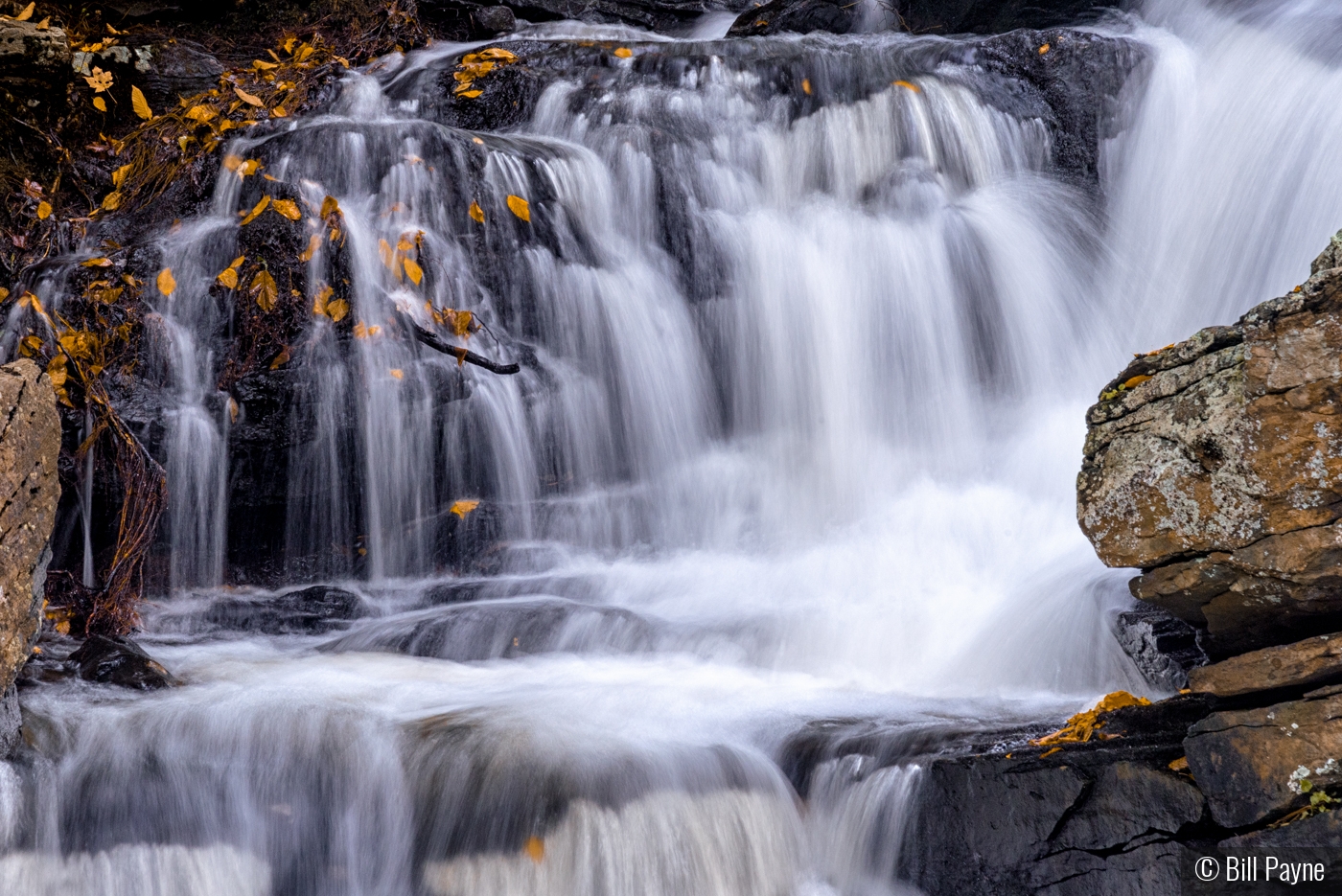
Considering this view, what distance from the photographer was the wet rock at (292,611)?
18.0 ft

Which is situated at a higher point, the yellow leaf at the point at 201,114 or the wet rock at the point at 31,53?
the wet rock at the point at 31,53

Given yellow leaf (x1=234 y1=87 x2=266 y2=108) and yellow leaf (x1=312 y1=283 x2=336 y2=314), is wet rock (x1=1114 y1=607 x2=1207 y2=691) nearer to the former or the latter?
yellow leaf (x1=312 y1=283 x2=336 y2=314)

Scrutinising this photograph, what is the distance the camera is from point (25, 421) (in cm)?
339

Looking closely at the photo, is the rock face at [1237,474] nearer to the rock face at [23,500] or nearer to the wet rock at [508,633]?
the wet rock at [508,633]

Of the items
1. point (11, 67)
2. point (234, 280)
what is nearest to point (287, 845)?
point (234, 280)

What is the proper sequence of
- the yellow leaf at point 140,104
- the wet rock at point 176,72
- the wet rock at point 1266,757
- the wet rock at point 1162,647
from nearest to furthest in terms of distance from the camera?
the wet rock at point 1266,757 → the wet rock at point 1162,647 → the yellow leaf at point 140,104 → the wet rock at point 176,72

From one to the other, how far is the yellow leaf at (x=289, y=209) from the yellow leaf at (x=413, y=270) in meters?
0.70

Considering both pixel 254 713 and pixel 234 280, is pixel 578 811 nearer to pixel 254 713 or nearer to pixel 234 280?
pixel 254 713

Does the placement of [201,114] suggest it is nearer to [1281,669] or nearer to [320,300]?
[320,300]

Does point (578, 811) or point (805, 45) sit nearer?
point (578, 811)

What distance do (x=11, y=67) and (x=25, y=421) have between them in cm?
538

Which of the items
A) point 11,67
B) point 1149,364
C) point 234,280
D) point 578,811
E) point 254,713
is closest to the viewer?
point 1149,364

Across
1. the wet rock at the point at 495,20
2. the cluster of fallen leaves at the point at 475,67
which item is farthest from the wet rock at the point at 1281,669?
the wet rock at the point at 495,20

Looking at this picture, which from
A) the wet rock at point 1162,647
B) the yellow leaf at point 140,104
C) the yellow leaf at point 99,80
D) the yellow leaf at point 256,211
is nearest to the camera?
the wet rock at point 1162,647
